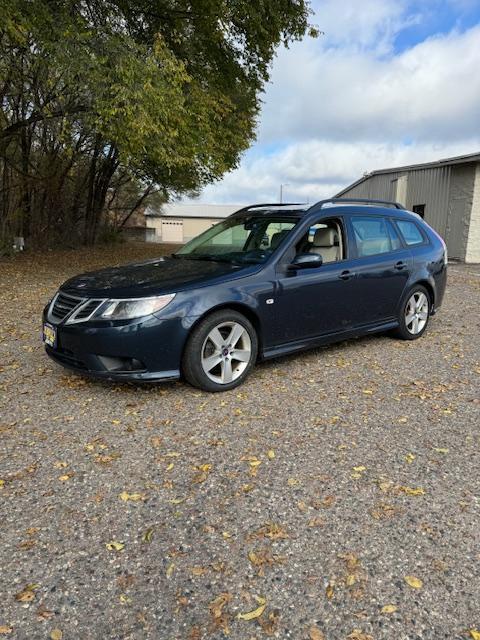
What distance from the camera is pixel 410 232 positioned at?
614 centimetres

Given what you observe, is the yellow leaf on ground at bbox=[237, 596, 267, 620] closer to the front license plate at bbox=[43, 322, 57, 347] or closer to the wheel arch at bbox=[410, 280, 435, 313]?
the front license plate at bbox=[43, 322, 57, 347]

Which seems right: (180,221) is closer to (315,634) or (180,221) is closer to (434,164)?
(434,164)

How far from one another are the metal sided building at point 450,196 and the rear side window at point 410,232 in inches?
472

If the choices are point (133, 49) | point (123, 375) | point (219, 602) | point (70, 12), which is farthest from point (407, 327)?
point (70, 12)

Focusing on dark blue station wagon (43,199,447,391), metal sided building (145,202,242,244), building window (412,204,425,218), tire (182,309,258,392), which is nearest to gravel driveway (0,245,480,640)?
tire (182,309,258,392)

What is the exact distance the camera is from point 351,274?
17.0 ft

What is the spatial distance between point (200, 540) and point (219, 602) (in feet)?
1.32

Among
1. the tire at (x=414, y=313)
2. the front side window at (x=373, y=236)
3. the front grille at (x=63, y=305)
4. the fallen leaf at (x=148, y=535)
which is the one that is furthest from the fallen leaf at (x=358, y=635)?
the tire at (x=414, y=313)

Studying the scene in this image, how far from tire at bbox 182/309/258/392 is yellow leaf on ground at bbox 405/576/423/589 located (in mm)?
2348

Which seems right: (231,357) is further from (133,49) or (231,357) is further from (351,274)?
(133,49)

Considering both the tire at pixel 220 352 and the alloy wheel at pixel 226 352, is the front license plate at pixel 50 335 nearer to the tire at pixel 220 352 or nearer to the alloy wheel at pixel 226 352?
the tire at pixel 220 352

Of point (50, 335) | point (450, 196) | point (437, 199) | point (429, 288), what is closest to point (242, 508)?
point (50, 335)

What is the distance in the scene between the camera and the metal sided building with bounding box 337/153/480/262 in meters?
16.9

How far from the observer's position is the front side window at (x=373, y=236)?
17.8ft
